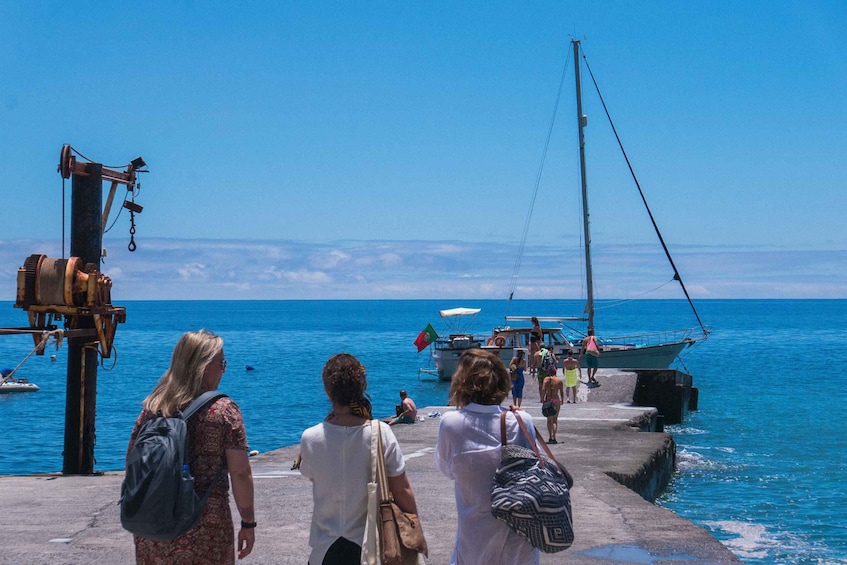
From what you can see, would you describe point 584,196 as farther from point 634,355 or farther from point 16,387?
point 16,387

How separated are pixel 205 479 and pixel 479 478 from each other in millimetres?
1257

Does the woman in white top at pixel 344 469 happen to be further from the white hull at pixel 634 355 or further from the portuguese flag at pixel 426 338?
Answer: the portuguese flag at pixel 426 338

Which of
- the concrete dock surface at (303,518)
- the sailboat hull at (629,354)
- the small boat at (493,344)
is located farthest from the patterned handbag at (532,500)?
the sailboat hull at (629,354)

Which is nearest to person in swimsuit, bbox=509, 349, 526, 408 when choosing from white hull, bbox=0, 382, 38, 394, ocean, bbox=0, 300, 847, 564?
ocean, bbox=0, 300, 847, 564

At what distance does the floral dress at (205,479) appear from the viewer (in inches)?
164

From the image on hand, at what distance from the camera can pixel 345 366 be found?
4.32 metres

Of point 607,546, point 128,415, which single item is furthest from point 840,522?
point 128,415

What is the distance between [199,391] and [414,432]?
1245cm

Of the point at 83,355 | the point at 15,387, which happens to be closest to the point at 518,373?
the point at 83,355

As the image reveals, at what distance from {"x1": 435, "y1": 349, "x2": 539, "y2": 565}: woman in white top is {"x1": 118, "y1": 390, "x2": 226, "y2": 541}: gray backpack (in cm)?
121

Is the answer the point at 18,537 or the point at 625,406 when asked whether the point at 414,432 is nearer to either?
the point at 625,406

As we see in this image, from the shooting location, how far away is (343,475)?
4312mm

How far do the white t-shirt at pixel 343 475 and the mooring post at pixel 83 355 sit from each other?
8.89 meters

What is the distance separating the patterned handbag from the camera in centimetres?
415
